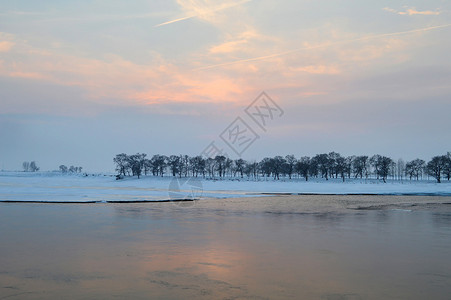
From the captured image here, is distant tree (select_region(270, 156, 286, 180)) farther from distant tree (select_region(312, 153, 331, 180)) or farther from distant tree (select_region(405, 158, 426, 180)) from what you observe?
distant tree (select_region(405, 158, 426, 180))

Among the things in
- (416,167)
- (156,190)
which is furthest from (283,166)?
(156,190)

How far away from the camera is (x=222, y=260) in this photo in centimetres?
1223

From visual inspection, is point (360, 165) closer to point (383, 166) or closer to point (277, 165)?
point (383, 166)

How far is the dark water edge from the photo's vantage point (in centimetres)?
903

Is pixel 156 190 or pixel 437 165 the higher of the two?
pixel 437 165

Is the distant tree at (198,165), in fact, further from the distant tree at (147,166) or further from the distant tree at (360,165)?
the distant tree at (360,165)

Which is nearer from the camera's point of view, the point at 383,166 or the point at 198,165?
the point at 383,166

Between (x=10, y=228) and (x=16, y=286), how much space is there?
35.5ft

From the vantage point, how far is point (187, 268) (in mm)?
11086

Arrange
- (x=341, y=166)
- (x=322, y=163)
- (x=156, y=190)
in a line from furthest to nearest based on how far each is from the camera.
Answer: (x=322, y=163) → (x=341, y=166) → (x=156, y=190)

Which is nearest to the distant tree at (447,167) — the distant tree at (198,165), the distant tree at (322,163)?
the distant tree at (322,163)

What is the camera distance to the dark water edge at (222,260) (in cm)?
903

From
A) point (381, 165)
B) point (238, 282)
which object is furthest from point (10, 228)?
point (381, 165)

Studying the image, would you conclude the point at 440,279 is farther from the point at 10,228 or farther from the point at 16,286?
the point at 10,228
